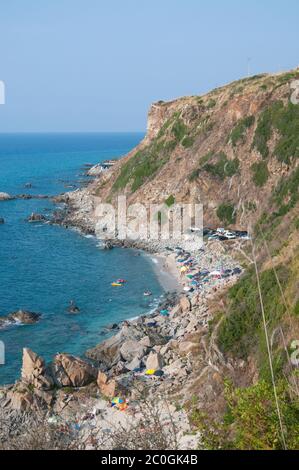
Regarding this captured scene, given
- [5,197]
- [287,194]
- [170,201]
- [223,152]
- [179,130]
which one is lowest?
[5,197]

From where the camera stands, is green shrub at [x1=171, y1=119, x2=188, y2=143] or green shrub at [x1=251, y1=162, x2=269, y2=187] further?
green shrub at [x1=171, y1=119, x2=188, y2=143]

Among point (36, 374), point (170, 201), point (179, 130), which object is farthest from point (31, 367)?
point (179, 130)

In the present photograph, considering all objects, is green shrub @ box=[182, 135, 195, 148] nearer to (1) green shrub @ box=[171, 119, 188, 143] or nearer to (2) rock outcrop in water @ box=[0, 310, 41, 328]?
(1) green shrub @ box=[171, 119, 188, 143]

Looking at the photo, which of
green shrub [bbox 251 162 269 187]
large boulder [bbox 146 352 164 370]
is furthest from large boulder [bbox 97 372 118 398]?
green shrub [bbox 251 162 269 187]

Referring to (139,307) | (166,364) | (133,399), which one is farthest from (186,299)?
(133,399)

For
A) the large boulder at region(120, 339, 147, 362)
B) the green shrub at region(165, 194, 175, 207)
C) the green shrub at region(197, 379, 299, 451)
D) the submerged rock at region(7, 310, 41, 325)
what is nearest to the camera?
the green shrub at region(197, 379, 299, 451)

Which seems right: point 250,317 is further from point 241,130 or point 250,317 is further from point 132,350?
point 241,130

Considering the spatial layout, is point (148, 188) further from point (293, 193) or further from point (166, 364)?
point (166, 364)
